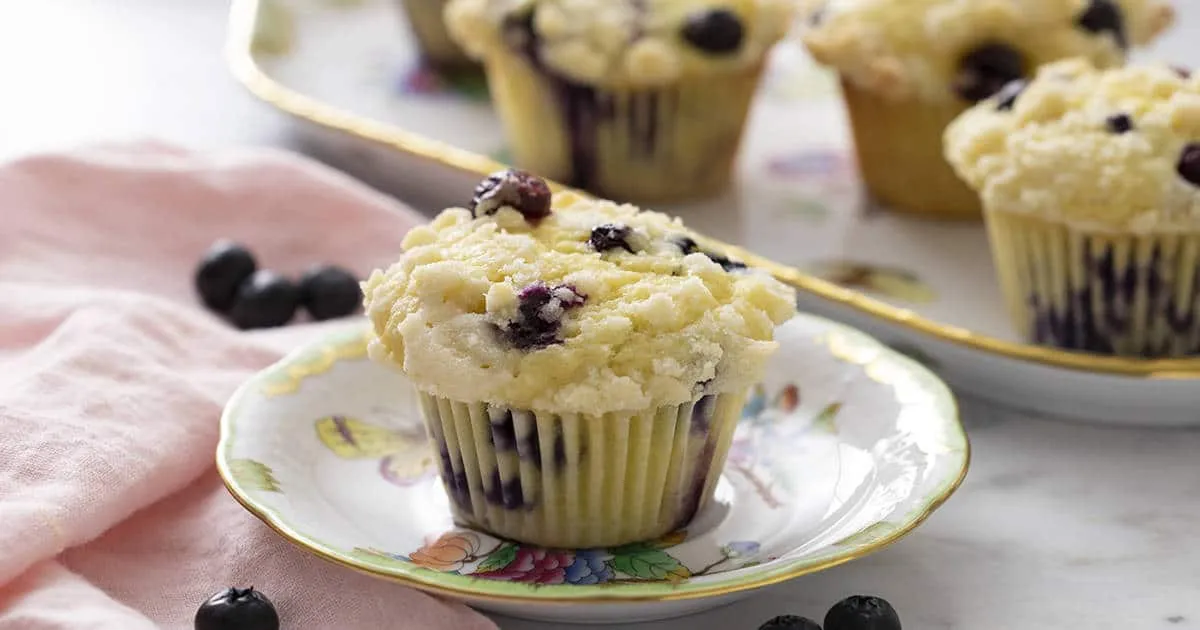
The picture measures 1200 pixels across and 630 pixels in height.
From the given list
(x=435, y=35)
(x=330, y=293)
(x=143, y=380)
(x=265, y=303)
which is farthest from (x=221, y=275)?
(x=435, y=35)

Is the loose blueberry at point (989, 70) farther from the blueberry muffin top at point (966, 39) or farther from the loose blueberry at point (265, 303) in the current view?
the loose blueberry at point (265, 303)

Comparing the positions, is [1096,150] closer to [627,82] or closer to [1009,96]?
[1009,96]

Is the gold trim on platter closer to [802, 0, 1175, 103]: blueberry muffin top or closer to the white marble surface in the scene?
the white marble surface

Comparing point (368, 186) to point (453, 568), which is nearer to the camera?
point (453, 568)

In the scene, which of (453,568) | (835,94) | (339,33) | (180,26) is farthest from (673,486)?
(180,26)

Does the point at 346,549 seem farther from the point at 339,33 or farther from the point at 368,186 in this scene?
the point at 339,33
